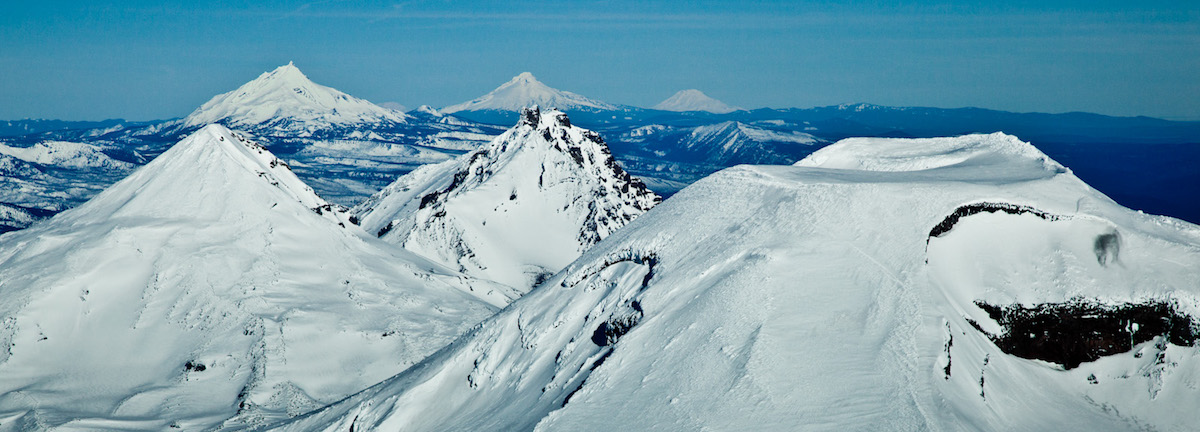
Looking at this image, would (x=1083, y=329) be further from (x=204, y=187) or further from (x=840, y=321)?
A: (x=204, y=187)

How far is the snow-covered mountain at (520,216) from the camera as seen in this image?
164000 millimetres

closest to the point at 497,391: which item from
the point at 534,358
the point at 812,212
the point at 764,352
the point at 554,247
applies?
the point at 534,358

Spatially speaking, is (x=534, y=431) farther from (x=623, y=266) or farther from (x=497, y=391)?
(x=623, y=266)

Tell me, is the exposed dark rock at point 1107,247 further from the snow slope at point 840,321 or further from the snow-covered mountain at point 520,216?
the snow-covered mountain at point 520,216

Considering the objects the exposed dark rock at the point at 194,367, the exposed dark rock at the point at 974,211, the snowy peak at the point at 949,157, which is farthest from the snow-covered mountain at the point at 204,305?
the exposed dark rock at the point at 974,211

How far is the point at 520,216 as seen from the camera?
→ 17850cm

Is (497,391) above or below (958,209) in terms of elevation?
below

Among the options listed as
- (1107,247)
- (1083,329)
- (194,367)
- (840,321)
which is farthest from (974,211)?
(194,367)

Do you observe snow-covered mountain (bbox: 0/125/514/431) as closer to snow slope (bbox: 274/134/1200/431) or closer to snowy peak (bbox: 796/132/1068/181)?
snow slope (bbox: 274/134/1200/431)

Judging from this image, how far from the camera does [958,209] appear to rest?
115 ft

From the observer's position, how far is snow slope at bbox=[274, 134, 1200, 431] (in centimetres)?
2747

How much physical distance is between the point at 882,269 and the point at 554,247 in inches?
5551

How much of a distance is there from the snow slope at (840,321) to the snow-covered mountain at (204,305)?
40864mm

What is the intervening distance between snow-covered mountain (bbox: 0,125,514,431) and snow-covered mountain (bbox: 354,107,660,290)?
126ft
